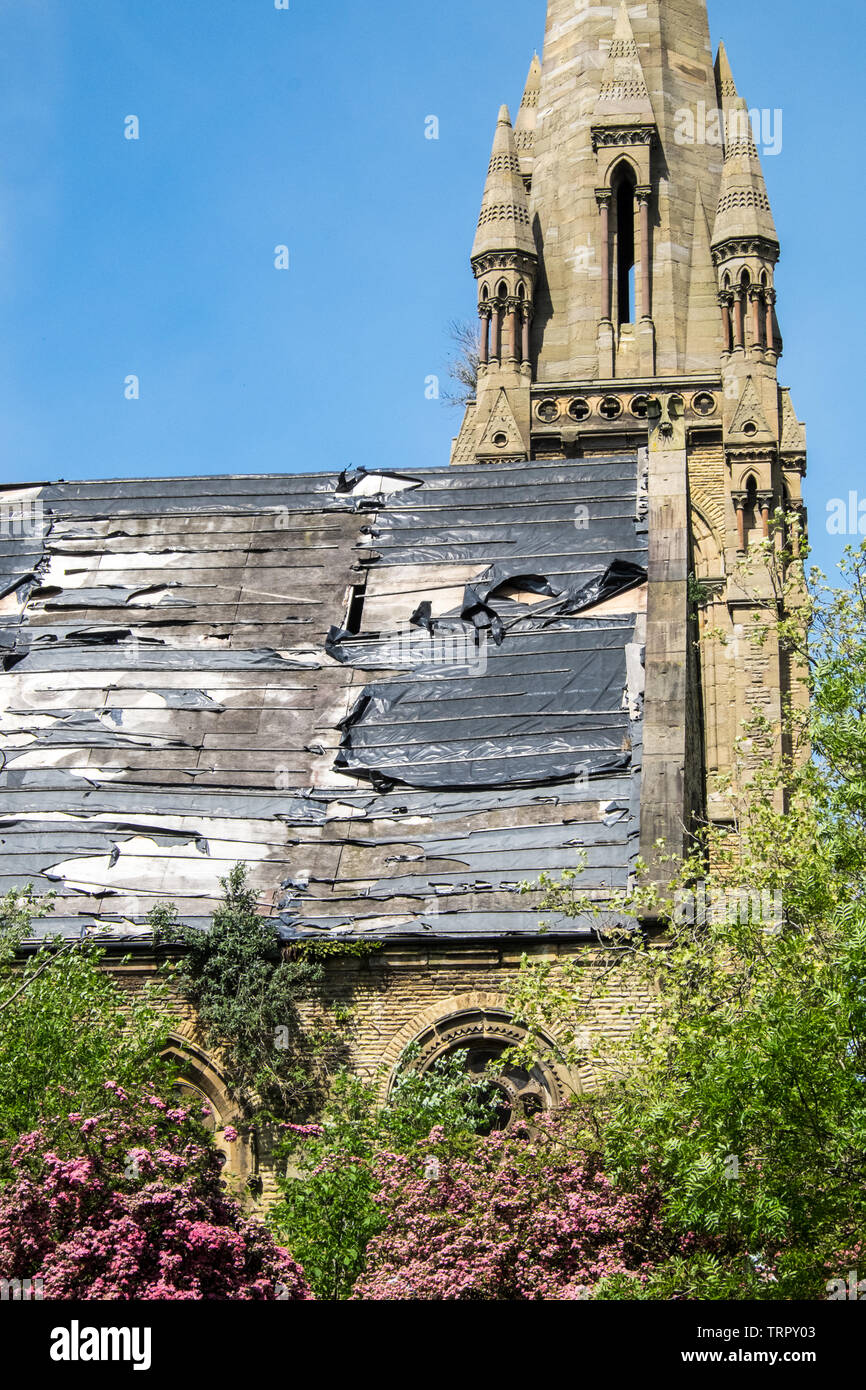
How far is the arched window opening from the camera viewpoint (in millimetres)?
54219

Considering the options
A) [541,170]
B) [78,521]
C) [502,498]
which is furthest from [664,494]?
[541,170]

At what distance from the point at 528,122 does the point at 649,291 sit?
23.0 ft

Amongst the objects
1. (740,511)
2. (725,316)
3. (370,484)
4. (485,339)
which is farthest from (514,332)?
(370,484)

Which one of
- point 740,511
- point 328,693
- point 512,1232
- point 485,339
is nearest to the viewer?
point 512,1232

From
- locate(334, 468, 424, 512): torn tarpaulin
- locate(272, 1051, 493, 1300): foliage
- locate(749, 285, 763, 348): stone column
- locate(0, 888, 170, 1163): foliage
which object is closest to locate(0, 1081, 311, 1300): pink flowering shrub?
locate(0, 888, 170, 1163): foliage

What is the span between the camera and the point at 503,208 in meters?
53.5

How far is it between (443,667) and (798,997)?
11440 millimetres

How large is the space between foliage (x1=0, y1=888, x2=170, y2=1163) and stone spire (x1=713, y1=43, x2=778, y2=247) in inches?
1346

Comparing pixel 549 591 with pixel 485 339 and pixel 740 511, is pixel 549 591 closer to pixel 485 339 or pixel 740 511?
pixel 740 511

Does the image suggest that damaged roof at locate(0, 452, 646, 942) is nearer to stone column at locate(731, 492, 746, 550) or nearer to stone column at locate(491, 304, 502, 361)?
stone column at locate(731, 492, 746, 550)

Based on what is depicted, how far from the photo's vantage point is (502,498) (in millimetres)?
31812

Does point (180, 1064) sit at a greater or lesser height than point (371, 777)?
lesser
